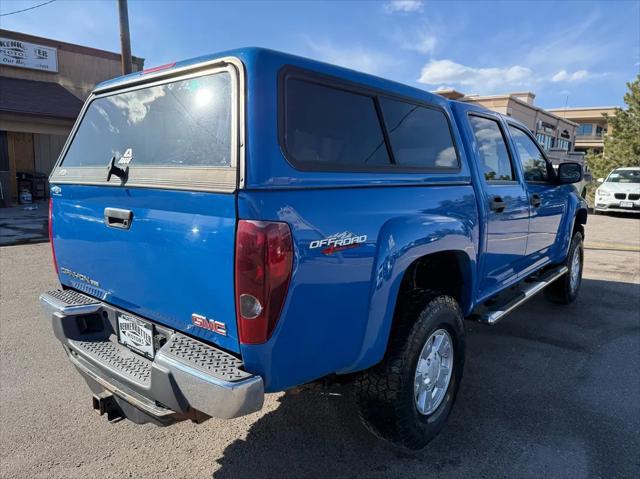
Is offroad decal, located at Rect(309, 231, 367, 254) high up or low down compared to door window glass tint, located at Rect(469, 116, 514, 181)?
down

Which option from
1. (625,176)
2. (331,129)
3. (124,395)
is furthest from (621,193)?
(124,395)

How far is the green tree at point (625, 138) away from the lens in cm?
2270

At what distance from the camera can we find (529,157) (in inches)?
176

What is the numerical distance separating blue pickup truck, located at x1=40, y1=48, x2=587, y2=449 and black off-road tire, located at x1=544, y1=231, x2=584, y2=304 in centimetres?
258

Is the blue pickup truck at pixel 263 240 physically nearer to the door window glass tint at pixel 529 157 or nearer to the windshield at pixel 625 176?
the door window glass tint at pixel 529 157

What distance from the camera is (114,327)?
2.57 meters

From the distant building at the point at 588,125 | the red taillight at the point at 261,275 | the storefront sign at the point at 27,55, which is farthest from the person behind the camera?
the distant building at the point at 588,125

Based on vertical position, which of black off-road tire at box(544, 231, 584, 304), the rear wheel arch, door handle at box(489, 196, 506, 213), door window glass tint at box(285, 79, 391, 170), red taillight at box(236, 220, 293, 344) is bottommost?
black off-road tire at box(544, 231, 584, 304)

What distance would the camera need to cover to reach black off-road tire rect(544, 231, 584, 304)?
541 cm

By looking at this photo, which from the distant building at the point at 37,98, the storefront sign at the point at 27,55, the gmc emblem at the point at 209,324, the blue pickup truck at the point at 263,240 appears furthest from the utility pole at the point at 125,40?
the gmc emblem at the point at 209,324

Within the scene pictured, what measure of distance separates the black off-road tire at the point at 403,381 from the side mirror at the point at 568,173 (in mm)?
2602

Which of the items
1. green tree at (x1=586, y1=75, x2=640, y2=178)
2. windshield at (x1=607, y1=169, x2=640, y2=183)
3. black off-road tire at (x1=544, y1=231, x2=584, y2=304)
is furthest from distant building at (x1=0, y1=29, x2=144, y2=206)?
green tree at (x1=586, y1=75, x2=640, y2=178)

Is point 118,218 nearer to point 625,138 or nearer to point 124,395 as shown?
point 124,395

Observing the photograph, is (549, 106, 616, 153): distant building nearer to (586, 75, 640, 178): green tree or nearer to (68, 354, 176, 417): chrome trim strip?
(586, 75, 640, 178): green tree
